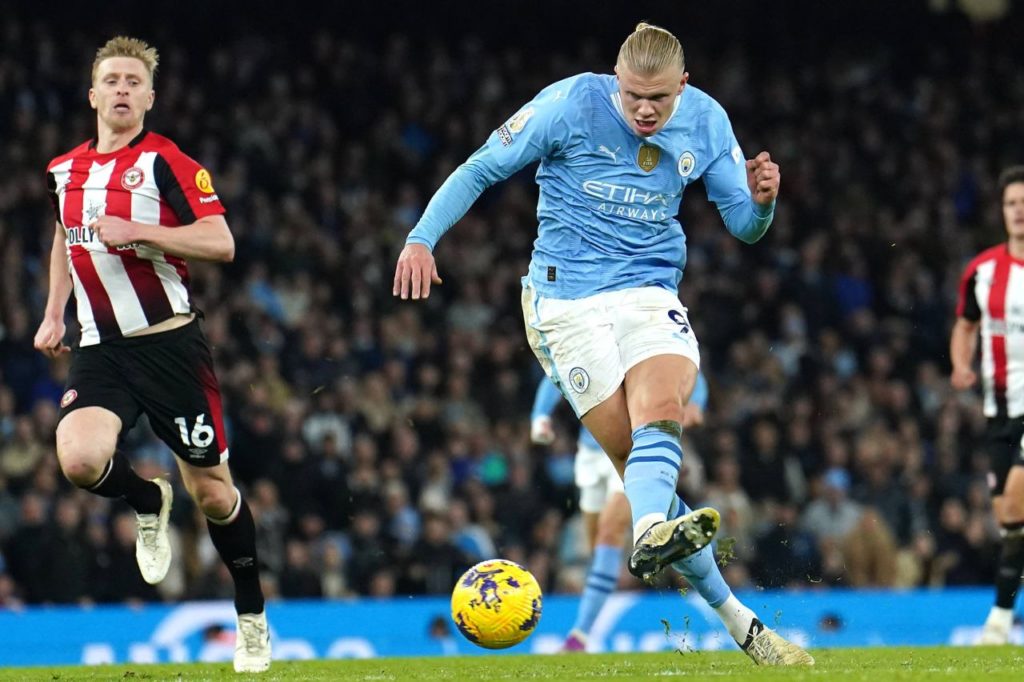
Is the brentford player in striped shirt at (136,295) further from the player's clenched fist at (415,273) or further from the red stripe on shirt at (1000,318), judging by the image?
the red stripe on shirt at (1000,318)

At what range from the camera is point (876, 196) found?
1948 cm

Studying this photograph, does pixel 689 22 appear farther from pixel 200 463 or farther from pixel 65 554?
pixel 200 463

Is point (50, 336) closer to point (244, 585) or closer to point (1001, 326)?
point (244, 585)

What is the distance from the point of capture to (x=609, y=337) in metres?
6.38

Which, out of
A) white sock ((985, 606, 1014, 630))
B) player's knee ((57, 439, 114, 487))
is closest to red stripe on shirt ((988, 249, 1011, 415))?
white sock ((985, 606, 1014, 630))

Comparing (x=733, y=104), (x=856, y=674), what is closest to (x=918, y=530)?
(x=733, y=104)

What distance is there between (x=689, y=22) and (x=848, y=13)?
212 cm

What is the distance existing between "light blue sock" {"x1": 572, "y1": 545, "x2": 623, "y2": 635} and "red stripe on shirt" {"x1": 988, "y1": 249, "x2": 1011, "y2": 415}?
247cm

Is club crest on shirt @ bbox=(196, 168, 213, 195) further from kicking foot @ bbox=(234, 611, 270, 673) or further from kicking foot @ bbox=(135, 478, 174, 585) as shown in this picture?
kicking foot @ bbox=(234, 611, 270, 673)

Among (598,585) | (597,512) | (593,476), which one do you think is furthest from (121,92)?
(597,512)

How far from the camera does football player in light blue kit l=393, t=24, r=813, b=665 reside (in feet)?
20.4

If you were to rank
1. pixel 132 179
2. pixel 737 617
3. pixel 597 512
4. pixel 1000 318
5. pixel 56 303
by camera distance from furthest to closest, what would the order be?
pixel 597 512
pixel 1000 318
pixel 56 303
pixel 132 179
pixel 737 617

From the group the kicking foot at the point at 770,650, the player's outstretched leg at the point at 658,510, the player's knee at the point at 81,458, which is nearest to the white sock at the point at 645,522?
the player's outstretched leg at the point at 658,510

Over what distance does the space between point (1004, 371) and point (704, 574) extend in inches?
162
